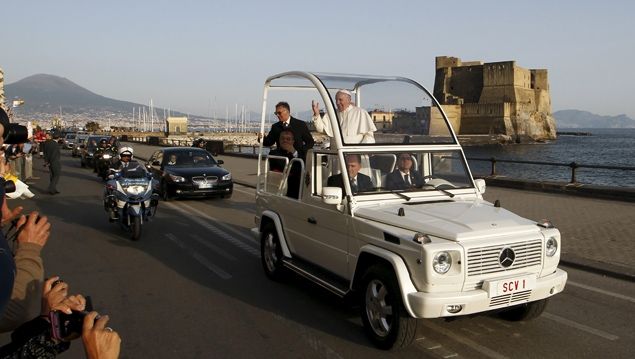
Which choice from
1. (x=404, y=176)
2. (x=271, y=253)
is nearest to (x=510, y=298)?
(x=404, y=176)

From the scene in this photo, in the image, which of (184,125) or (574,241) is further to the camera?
(184,125)

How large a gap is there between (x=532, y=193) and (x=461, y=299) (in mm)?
12650

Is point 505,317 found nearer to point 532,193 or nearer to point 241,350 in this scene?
point 241,350

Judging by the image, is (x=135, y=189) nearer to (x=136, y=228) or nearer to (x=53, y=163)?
(x=136, y=228)

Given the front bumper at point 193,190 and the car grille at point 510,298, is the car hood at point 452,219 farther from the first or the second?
the front bumper at point 193,190

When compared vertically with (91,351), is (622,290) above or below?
below

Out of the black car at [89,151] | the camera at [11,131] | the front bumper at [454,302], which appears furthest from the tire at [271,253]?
the black car at [89,151]

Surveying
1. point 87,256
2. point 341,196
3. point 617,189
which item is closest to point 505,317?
point 341,196

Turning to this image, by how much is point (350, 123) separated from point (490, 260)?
7.85ft

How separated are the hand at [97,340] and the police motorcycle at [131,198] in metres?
8.34

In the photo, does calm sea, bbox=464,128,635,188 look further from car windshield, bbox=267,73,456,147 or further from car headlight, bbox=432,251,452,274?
car headlight, bbox=432,251,452,274

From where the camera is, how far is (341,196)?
18.5 ft

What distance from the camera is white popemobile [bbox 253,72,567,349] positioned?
4.68 m

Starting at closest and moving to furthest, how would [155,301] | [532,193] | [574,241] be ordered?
[155,301], [574,241], [532,193]
